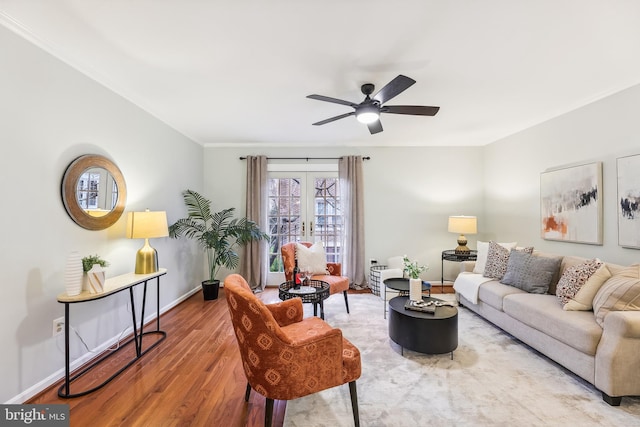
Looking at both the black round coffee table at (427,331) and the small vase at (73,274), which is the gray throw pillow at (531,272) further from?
the small vase at (73,274)

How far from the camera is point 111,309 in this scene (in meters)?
2.84

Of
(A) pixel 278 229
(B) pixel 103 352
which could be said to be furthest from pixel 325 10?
(A) pixel 278 229

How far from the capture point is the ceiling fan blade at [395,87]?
2.15 meters

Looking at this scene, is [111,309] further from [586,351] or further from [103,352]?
[586,351]

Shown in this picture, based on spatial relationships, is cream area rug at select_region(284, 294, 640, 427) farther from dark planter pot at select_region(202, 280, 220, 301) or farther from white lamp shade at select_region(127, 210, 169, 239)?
dark planter pot at select_region(202, 280, 220, 301)

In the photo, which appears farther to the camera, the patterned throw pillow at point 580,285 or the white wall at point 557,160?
the white wall at point 557,160

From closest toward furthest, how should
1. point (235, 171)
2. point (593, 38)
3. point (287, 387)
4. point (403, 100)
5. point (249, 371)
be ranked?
point (287, 387) → point (249, 371) → point (593, 38) → point (403, 100) → point (235, 171)

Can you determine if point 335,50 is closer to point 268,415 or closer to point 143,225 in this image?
point 143,225

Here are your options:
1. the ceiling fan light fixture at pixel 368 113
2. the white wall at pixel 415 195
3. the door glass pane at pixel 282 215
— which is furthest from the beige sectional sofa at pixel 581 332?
the door glass pane at pixel 282 215

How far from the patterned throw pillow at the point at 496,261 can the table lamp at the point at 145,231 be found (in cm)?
403

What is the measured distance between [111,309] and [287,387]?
2.29 m

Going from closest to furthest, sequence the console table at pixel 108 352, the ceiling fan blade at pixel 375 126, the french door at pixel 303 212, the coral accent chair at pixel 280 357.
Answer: the coral accent chair at pixel 280 357
the console table at pixel 108 352
the ceiling fan blade at pixel 375 126
the french door at pixel 303 212

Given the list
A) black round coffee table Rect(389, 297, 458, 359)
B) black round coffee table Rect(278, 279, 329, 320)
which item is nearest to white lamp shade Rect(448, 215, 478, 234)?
black round coffee table Rect(389, 297, 458, 359)

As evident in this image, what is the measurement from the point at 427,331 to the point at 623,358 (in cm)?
128
